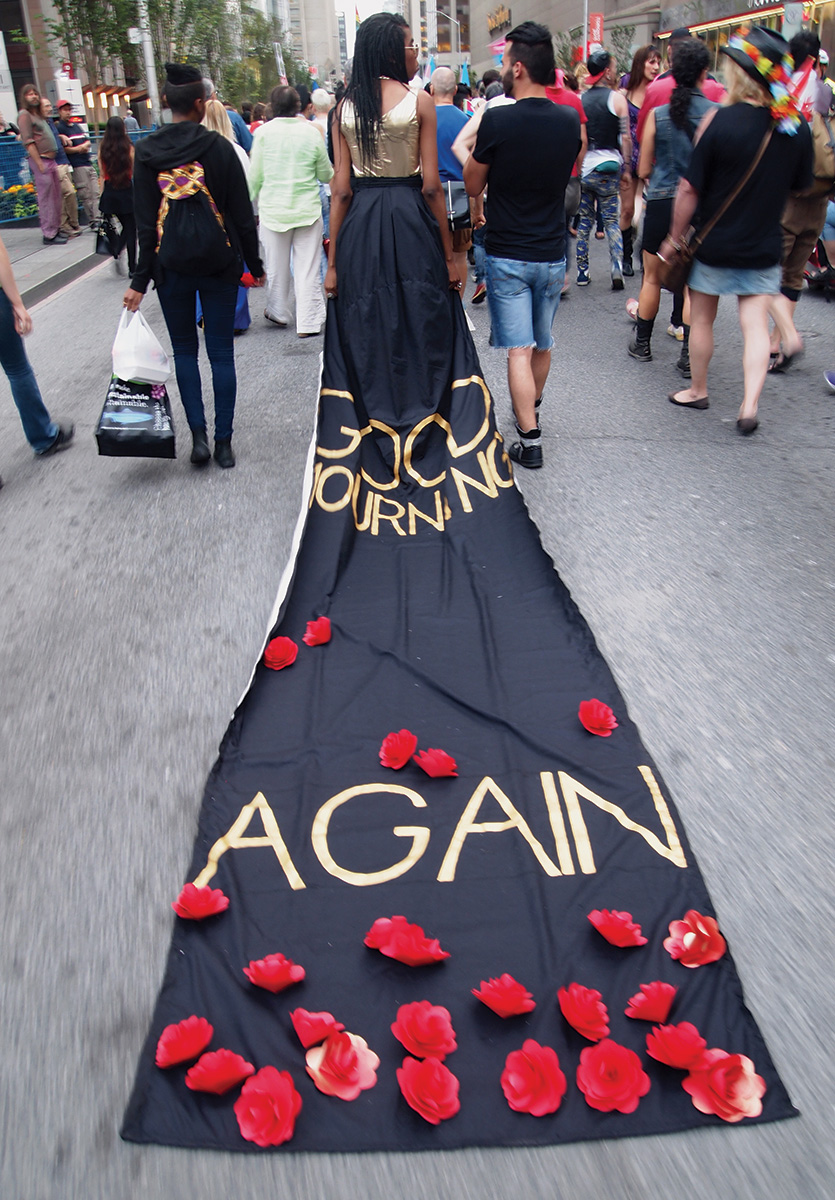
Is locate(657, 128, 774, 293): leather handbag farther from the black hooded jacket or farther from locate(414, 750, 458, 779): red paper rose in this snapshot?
locate(414, 750, 458, 779): red paper rose

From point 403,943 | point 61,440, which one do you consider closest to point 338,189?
point 61,440

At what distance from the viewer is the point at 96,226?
11438 mm

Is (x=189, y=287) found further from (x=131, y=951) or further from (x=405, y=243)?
(x=131, y=951)

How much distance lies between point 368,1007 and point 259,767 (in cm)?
91

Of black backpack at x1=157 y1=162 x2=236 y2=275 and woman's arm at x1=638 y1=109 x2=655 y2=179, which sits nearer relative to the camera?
black backpack at x1=157 y1=162 x2=236 y2=275

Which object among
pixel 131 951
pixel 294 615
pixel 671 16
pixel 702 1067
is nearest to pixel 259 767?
pixel 131 951

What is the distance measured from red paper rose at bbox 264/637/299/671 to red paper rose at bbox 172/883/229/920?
3.48 ft

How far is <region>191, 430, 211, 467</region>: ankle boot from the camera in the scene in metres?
5.33

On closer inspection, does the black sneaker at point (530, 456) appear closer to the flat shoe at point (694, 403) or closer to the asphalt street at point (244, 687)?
the asphalt street at point (244, 687)

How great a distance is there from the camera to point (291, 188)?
7594 mm

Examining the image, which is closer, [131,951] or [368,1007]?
[368,1007]

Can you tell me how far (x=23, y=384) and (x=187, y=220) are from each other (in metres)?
1.57

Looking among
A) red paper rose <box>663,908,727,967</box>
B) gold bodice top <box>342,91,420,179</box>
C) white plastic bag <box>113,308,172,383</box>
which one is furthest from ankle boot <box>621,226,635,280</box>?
red paper rose <box>663,908,727,967</box>

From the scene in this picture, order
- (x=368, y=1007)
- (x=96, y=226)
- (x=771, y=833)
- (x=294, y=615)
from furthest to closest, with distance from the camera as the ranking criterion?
(x=96, y=226)
(x=294, y=615)
(x=771, y=833)
(x=368, y=1007)
